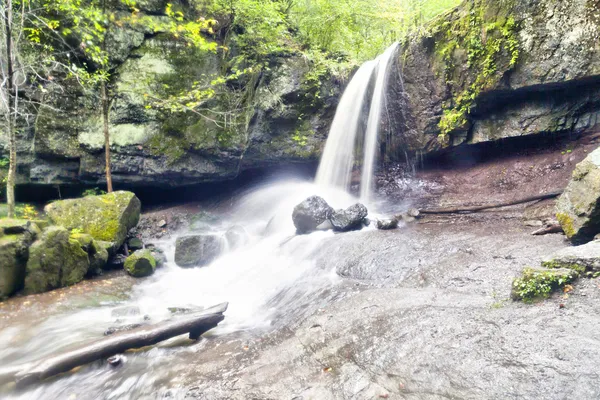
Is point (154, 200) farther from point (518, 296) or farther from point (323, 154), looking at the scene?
point (518, 296)

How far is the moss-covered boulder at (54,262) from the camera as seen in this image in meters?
5.82

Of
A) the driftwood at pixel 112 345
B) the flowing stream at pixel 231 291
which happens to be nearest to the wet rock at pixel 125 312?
the flowing stream at pixel 231 291

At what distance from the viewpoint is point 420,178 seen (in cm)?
1001

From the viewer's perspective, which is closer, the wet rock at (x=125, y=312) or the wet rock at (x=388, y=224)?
the wet rock at (x=125, y=312)

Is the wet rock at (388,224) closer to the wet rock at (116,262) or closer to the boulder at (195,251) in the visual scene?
the boulder at (195,251)

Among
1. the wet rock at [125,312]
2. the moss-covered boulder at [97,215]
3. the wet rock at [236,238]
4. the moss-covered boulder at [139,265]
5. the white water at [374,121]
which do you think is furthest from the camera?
the white water at [374,121]

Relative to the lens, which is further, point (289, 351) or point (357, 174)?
point (357, 174)

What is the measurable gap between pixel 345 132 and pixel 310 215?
4.01 meters

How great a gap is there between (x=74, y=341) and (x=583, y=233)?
717 cm

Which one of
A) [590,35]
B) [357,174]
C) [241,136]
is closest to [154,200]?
[241,136]

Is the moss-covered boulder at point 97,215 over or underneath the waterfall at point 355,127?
underneath

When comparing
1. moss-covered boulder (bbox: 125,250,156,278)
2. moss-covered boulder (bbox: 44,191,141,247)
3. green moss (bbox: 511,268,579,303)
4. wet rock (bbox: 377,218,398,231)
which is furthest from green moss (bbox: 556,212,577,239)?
moss-covered boulder (bbox: 44,191,141,247)

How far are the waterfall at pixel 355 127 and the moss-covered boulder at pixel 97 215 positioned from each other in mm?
6289

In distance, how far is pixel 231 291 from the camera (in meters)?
6.38
